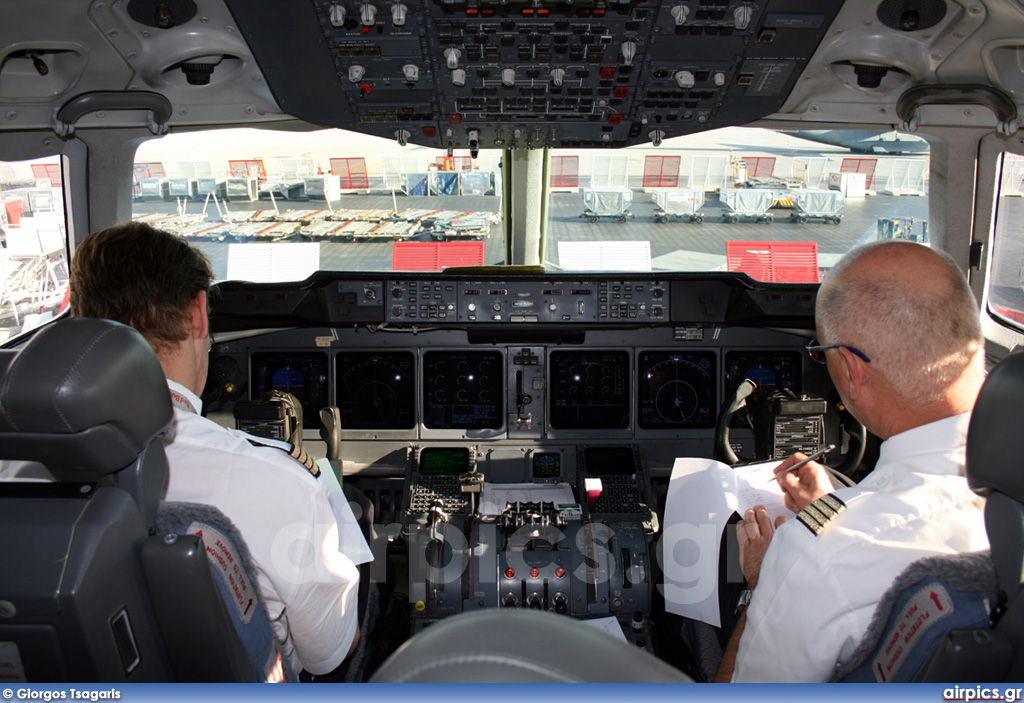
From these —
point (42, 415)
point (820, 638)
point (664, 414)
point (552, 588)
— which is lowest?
point (552, 588)

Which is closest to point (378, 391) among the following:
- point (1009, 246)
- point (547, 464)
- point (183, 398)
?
point (547, 464)

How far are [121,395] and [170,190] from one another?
120 inches

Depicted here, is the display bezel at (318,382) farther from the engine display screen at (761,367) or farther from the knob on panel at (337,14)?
the engine display screen at (761,367)

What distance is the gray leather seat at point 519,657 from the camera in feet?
1.56

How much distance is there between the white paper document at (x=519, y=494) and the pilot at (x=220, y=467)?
1267 millimetres

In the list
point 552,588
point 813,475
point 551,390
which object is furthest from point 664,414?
point 813,475

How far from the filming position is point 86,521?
3.00 feet

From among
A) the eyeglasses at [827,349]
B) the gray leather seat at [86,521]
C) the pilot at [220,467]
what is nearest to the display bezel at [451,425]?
the pilot at [220,467]

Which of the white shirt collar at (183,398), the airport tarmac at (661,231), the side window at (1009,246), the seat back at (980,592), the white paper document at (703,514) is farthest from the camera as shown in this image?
the airport tarmac at (661,231)

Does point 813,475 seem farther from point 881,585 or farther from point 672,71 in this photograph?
point 672,71

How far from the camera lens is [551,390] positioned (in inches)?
139

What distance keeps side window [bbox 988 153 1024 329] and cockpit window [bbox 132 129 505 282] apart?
2355mm

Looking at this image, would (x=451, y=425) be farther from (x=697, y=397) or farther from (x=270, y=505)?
(x=270, y=505)

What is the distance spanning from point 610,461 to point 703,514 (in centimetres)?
153
